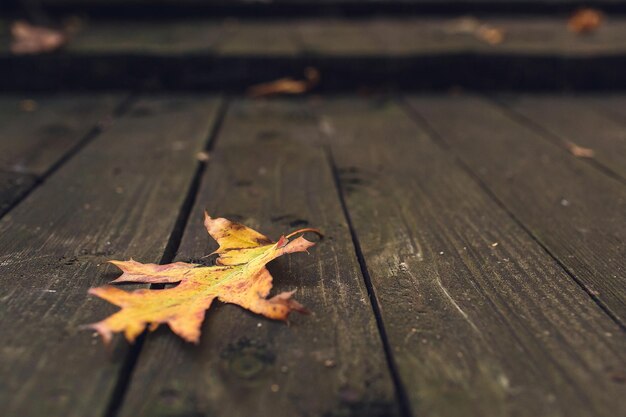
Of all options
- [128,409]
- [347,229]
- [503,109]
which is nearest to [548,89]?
[503,109]

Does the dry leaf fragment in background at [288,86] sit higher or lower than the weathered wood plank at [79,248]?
higher

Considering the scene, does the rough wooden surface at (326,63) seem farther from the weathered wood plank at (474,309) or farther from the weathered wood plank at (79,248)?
the weathered wood plank at (474,309)

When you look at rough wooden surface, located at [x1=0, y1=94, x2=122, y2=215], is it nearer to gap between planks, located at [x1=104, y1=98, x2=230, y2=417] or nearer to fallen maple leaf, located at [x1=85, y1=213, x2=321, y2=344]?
gap between planks, located at [x1=104, y1=98, x2=230, y2=417]

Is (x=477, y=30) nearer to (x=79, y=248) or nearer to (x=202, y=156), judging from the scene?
(x=202, y=156)

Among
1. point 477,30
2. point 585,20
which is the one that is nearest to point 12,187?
point 477,30

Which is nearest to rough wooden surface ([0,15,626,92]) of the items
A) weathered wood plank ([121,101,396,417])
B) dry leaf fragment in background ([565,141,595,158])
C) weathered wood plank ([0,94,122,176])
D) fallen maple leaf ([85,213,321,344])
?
weathered wood plank ([0,94,122,176])

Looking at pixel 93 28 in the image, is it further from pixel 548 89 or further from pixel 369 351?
pixel 369 351

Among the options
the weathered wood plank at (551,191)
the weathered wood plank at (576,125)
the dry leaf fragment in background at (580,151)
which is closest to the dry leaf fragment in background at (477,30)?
the weathered wood plank at (576,125)
